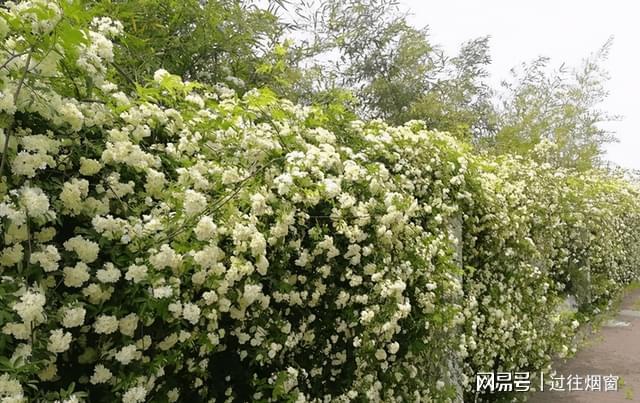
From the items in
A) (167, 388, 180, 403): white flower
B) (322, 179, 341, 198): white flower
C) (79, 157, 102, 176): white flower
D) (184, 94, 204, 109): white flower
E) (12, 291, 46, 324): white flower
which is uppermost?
(184, 94, 204, 109): white flower

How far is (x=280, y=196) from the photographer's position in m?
1.89

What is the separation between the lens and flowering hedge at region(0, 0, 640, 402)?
131 cm

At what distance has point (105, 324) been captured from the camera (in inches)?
52.4

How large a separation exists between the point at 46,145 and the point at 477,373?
316cm

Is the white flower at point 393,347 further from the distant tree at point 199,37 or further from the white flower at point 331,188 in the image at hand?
the distant tree at point 199,37

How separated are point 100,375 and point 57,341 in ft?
0.55

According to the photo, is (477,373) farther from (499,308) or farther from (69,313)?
(69,313)

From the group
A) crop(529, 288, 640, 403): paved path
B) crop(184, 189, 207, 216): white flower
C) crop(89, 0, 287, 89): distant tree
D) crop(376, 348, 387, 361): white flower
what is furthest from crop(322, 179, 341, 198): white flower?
crop(529, 288, 640, 403): paved path

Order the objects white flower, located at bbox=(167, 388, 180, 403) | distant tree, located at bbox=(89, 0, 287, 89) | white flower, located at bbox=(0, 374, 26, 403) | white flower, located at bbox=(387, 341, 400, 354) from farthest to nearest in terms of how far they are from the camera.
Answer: distant tree, located at bbox=(89, 0, 287, 89) < white flower, located at bbox=(387, 341, 400, 354) < white flower, located at bbox=(167, 388, 180, 403) < white flower, located at bbox=(0, 374, 26, 403)

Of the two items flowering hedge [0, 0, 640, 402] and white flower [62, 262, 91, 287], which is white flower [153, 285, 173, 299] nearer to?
flowering hedge [0, 0, 640, 402]

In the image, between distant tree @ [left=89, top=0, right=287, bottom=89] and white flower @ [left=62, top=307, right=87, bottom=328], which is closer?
white flower @ [left=62, top=307, right=87, bottom=328]

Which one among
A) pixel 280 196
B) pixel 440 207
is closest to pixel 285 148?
pixel 280 196

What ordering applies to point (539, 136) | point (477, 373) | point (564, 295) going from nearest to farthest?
point (477, 373), point (564, 295), point (539, 136)

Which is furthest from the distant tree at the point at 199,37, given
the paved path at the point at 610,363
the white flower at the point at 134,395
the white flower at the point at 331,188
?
the paved path at the point at 610,363
